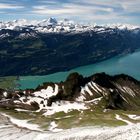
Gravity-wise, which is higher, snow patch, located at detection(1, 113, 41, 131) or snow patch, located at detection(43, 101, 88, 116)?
snow patch, located at detection(1, 113, 41, 131)

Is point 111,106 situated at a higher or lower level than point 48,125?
lower

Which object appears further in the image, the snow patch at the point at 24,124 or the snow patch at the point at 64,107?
the snow patch at the point at 64,107

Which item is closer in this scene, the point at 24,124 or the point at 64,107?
the point at 24,124

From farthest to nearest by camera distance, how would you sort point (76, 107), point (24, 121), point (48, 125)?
point (76, 107)
point (24, 121)
point (48, 125)

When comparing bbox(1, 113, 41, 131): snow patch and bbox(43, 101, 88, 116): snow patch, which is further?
bbox(43, 101, 88, 116): snow patch

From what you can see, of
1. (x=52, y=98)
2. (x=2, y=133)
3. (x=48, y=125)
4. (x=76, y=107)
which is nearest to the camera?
(x=2, y=133)

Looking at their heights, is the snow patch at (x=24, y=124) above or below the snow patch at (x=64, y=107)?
above

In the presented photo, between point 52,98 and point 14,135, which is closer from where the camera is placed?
point 14,135

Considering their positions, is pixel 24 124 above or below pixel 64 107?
above

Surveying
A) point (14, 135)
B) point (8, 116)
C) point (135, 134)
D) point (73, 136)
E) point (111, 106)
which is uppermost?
point (135, 134)

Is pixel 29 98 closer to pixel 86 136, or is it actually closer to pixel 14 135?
pixel 14 135

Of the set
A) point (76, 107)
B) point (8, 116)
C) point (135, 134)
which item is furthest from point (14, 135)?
point (76, 107)
